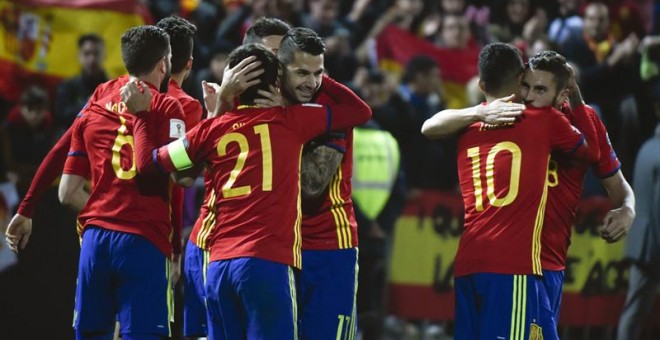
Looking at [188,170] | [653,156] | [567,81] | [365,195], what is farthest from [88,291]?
[653,156]

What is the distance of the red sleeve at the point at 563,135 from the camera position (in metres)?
7.15

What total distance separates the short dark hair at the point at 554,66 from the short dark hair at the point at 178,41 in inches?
82.1

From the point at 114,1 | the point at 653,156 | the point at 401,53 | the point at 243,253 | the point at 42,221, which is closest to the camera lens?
the point at 243,253

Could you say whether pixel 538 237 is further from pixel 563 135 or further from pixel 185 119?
pixel 185 119

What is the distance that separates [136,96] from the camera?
6.87 meters

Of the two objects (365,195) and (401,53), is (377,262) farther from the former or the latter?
(401,53)

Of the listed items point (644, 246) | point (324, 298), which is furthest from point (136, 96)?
point (644, 246)

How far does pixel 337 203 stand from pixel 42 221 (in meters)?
3.74

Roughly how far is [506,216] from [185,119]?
1927 mm

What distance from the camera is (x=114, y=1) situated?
12.7 meters

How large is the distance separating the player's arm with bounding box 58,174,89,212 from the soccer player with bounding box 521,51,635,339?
2.72 m

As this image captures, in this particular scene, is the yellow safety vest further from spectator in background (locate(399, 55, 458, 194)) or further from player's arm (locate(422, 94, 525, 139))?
player's arm (locate(422, 94, 525, 139))

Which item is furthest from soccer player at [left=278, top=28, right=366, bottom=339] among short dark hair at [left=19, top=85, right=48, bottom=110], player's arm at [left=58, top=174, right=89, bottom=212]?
short dark hair at [left=19, top=85, right=48, bottom=110]

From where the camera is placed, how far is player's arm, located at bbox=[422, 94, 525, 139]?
699 centimetres
